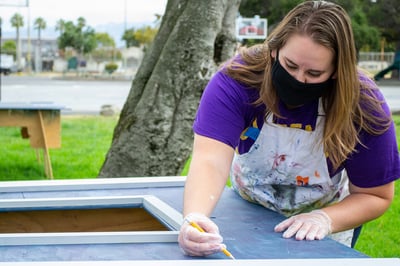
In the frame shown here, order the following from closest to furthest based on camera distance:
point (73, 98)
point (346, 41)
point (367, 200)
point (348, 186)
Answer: point (346, 41), point (367, 200), point (348, 186), point (73, 98)

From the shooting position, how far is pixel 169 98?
419 cm

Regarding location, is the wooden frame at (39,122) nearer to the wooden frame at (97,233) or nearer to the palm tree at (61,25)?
the wooden frame at (97,233)

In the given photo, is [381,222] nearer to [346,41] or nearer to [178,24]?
[178,24]

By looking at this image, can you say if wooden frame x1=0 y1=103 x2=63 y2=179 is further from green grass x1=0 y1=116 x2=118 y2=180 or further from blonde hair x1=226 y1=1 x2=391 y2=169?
blonde hair x1=226 y1=1 x2=391 y2=169

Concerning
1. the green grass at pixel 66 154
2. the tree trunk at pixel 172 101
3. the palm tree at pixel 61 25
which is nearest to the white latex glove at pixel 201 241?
the tree trunk at pixel 172 101

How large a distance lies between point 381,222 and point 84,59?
4493 centimetres

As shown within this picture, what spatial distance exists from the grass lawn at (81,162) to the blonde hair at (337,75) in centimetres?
192

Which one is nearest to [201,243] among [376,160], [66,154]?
[376,160]

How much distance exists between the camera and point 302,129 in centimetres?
202

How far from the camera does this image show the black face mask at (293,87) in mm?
1862

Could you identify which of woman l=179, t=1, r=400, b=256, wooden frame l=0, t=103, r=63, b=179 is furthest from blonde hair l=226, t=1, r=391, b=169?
wooden frame l=0, t=103, r=63, b=179

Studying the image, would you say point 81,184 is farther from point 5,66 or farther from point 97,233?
point 5,66

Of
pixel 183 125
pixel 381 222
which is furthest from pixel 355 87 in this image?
pixel 381 222


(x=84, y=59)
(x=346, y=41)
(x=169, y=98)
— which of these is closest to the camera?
(x=346, y=41)
